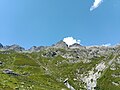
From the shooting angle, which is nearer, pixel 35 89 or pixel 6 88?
pixel 6 88

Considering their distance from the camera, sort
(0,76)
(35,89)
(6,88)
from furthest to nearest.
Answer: (0,76), (35,89), (6,88)

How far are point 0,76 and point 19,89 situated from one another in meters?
38.8

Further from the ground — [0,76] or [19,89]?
[0,76]

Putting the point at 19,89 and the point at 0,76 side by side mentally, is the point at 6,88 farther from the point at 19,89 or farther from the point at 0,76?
the point at 0,76

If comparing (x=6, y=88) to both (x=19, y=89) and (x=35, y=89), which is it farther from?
(x=35, y=89)

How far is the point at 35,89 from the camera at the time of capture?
17362 centimetres

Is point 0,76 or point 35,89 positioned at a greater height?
point 0,76

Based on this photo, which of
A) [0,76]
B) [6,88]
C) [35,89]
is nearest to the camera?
[6,88]

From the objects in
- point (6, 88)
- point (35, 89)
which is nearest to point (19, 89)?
point (6, 88)

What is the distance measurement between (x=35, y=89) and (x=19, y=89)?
22.2m

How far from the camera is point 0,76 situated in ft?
614

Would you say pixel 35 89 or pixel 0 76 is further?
pixel 0 76

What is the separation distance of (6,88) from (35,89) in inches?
1269

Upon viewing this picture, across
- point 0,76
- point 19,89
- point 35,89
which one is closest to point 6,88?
point 19,89
